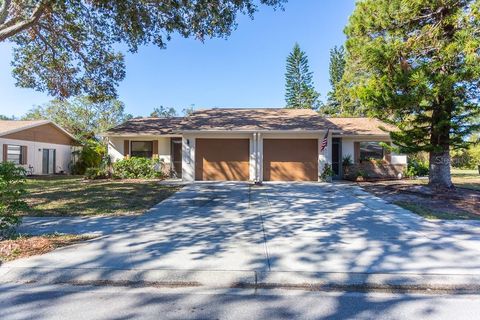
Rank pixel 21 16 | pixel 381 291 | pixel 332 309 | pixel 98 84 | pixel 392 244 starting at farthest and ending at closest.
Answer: pixel 98 84 → pixel 21 16 → pixel 392 244 → pixel 381 291 → pixel 332 309

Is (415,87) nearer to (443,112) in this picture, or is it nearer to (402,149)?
(443,112)

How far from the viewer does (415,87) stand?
9.77m

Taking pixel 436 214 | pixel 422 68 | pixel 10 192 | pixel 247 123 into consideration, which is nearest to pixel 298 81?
pixel 247 123

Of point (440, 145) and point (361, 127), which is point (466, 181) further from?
point (440, 145)

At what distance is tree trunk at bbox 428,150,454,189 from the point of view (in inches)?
447

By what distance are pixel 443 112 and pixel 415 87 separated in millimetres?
1779

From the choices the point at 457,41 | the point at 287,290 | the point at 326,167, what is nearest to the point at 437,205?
the point at 457,41

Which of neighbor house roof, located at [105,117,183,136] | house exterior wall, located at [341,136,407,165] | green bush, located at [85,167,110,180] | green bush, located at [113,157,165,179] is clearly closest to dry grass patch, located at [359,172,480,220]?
house exterior wall, located at [341,136,407,165]

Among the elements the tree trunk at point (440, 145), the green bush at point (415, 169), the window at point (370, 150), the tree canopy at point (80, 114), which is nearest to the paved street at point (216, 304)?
the tree trunk at point (440, 145)

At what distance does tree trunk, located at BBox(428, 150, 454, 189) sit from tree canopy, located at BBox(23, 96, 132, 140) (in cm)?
3186

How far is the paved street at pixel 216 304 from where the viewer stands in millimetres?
3270

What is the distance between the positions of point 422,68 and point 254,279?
911cm

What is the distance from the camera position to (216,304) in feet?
11.5

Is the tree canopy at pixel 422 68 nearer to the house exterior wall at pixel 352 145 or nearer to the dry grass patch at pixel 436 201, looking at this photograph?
the dry grass patch at pixel 436 201
